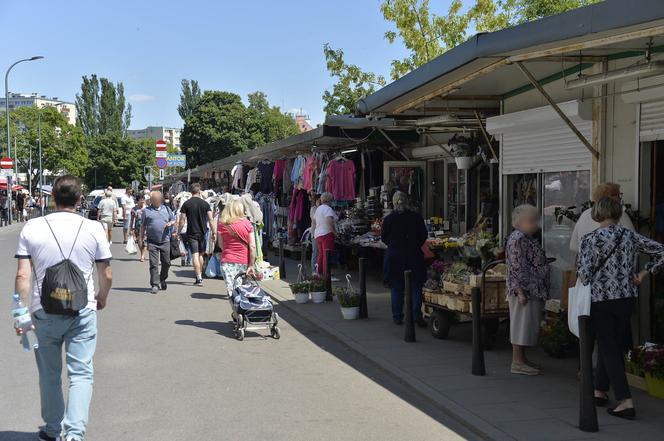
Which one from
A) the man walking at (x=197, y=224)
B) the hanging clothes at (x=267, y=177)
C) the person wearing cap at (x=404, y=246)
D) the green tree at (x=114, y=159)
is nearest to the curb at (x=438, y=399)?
the person wearing cap at (x=404, y=246)

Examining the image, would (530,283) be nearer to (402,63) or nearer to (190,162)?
(402,63)

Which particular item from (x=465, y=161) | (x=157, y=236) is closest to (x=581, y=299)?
(x=465, y=161)

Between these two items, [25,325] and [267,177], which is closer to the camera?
[25,325]

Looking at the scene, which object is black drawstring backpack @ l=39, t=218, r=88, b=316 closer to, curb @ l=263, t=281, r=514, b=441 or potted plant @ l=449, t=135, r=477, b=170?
curb @ l=263, t=281, r=514, b=441

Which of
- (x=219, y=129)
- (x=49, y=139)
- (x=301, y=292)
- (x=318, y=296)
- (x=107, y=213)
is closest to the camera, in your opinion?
(x=301, y=292)

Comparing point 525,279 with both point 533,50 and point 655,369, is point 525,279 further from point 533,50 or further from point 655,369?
point 533,50

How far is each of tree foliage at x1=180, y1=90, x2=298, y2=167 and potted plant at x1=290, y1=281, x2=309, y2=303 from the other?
152ft

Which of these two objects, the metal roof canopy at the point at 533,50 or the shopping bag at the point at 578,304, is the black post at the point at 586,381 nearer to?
the shopping bag at the point at 578,304

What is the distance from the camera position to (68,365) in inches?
192

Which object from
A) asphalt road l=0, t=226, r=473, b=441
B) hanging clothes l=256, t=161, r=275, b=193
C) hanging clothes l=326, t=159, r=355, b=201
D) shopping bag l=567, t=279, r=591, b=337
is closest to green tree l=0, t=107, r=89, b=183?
hanging clothes l=256, t=161, r=275, b=193

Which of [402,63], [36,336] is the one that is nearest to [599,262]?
[36,336]

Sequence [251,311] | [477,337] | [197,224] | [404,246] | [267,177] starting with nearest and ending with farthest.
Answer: [477,337]
[251,311]
[404,246]
[197,224]
[267,177]

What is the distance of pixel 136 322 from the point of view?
1039 cm

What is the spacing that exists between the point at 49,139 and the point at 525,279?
204 ft
